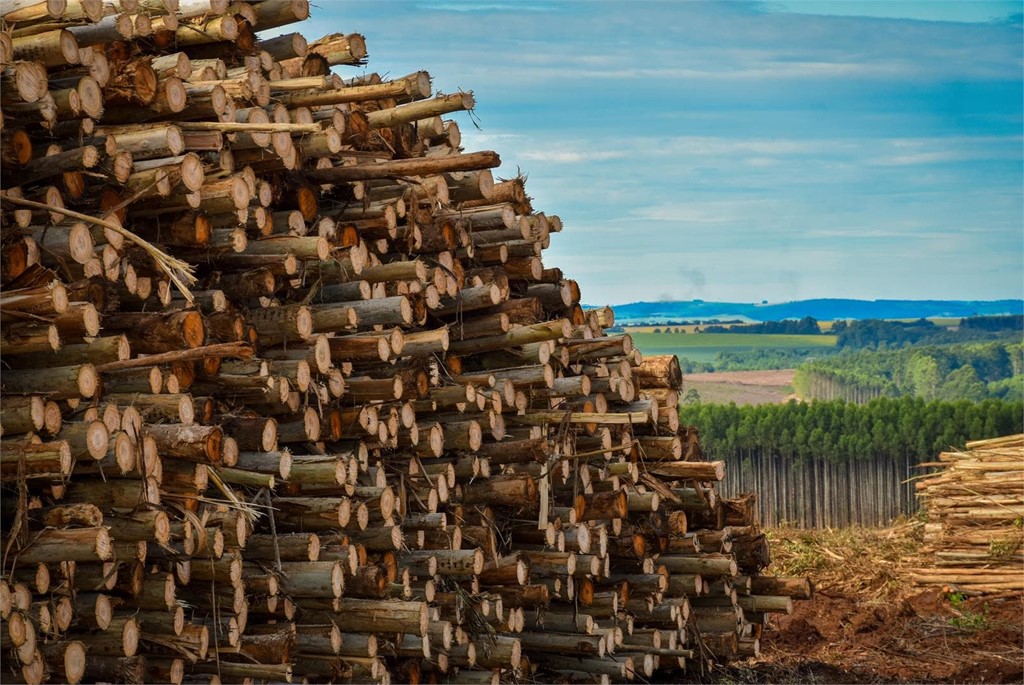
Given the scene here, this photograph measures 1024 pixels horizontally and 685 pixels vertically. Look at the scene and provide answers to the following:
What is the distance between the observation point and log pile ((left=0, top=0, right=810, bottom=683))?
17.5ft

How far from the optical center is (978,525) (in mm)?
13695

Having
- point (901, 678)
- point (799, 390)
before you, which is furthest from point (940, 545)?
point (799, 390)

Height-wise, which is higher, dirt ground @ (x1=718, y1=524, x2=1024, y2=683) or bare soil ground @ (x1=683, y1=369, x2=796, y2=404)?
bare soil ground @ (x1=683, y1=369, x2=796, y2=404)

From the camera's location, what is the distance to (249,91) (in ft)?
20.4

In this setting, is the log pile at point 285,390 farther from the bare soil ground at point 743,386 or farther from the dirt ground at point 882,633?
the bare soil ground at point 743,386

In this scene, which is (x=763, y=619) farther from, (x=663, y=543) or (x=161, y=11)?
(x=161, y=11)

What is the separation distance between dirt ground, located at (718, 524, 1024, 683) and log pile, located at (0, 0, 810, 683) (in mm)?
1876

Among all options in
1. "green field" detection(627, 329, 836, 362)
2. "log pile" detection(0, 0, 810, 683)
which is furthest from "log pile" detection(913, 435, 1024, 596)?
"green field" detection(627, 329, 836, 362)

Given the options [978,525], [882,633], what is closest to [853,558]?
[978,525]

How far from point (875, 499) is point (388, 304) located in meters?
15.2

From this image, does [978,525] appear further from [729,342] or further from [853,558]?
[729,342]

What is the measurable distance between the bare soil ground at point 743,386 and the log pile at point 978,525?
907 inches

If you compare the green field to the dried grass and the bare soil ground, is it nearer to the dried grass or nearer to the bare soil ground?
the bare soil ground

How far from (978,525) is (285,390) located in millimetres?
9927
